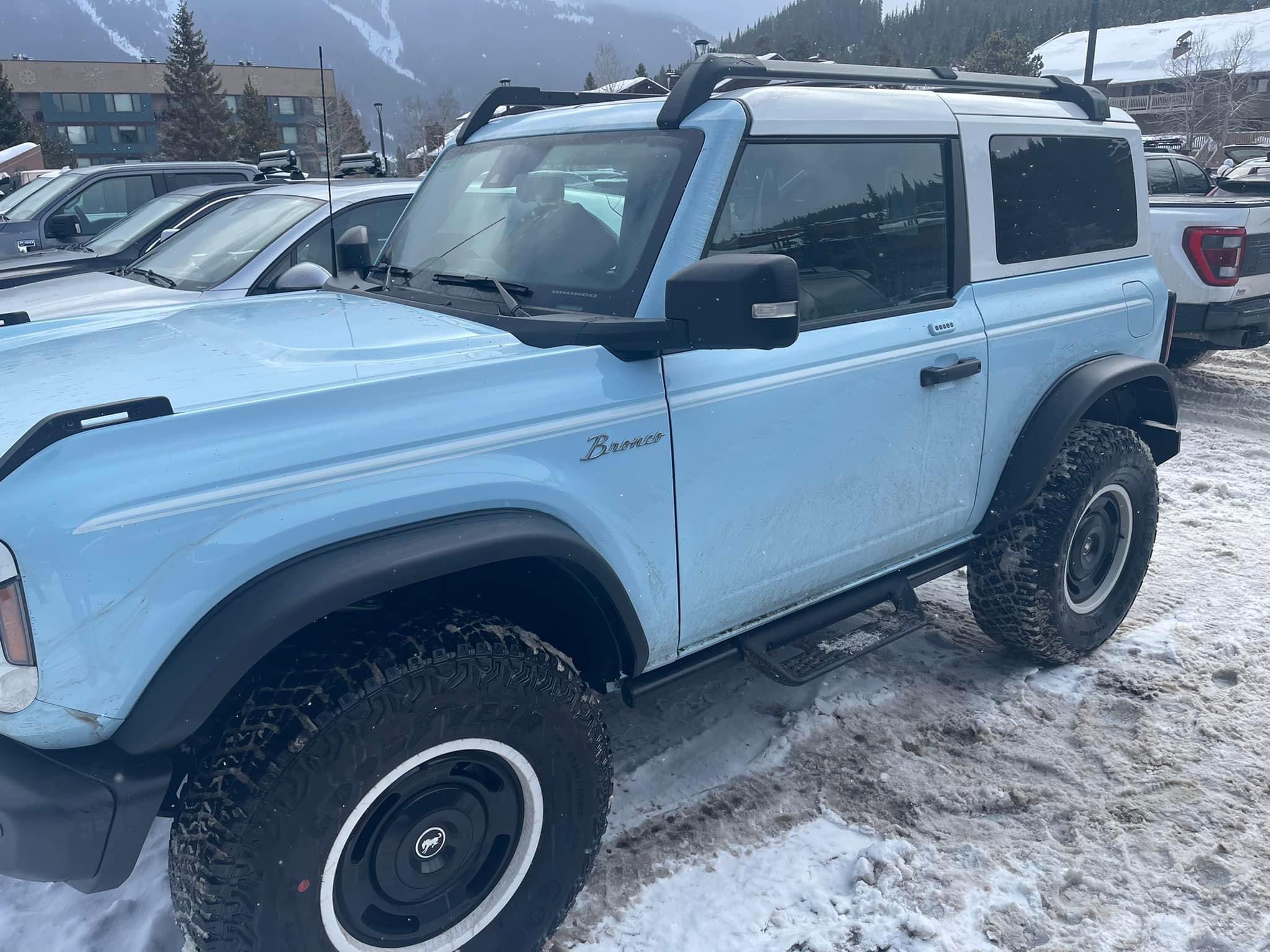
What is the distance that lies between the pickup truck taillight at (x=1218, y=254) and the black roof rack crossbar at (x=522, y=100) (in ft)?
19.3

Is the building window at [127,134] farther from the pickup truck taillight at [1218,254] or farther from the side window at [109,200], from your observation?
the pickup truck taillight at [1218,254]

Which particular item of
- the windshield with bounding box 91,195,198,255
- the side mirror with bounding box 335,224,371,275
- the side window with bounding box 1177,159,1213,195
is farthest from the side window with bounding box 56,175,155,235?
the side window with bounding box 1177,159,1213,195

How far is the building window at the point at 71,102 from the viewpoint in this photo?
72562 mm

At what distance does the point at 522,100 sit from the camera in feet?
11.6

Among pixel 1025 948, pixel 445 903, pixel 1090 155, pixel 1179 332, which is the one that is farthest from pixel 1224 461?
pixel 445 903

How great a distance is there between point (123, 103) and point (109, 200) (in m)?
77.2

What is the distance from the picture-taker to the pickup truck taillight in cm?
731

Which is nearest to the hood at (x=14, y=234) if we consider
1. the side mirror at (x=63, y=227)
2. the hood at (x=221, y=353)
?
the side mirror at (x=63, y=227)

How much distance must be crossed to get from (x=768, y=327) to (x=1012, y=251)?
169 centimetres

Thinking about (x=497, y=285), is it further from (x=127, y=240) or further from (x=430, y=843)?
(x=127, y=240)

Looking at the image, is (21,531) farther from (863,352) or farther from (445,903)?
(863,352)

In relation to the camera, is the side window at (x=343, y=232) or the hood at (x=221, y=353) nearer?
the hood at (x=221, y=353)

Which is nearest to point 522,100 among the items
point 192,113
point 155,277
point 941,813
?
point 941,813

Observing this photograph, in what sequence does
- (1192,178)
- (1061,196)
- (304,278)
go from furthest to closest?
(1192,178)
(304,278)
(1061,196)
